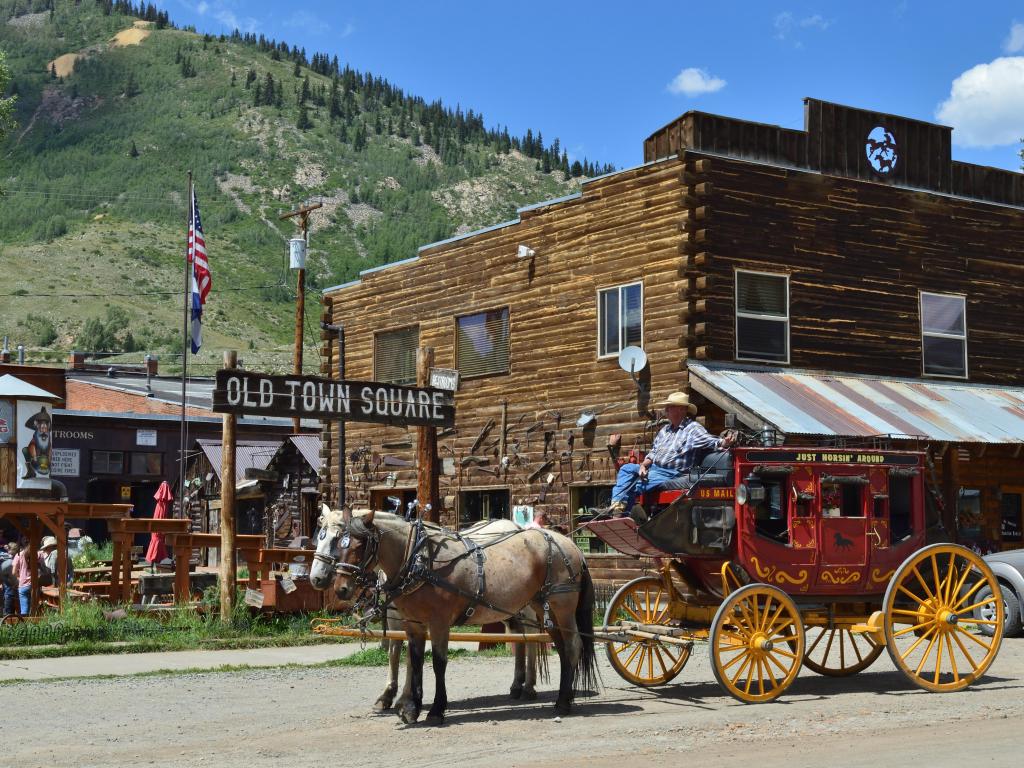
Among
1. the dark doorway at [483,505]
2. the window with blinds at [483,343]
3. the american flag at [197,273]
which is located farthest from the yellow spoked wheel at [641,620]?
the american flag at [197,273]

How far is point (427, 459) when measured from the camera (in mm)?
18781

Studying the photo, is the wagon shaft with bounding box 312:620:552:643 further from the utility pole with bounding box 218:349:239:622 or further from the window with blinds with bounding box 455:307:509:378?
the window with blinds with bounding box 455:307:509:378

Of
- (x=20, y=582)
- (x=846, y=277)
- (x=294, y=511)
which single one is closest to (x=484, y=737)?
(x=20, y=582)

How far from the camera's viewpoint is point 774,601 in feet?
41.6

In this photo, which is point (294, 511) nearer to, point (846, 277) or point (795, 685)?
point (846, 277)

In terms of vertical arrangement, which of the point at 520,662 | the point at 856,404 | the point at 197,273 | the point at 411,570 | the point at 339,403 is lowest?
the point at 520,662

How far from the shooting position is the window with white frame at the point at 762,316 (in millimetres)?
22766

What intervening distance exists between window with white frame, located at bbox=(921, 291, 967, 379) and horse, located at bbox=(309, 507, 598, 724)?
14.4 m

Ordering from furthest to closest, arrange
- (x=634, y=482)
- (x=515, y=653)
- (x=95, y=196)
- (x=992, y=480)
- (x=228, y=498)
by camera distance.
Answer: (x=95, y=196)
(x=992, y=480)
(x=228, y=498)
(x=634, y=482)
(x=515, y=653)

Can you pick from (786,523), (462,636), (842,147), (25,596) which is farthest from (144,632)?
(842,147)

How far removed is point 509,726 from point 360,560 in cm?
187

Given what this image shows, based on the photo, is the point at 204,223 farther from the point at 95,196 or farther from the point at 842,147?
the point at 842,147

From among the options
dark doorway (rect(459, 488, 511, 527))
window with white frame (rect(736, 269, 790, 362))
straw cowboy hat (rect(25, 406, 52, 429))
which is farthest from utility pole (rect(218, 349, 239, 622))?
window with white frame (rect(736, 269, 790, 362))

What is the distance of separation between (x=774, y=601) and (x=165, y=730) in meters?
5.80
